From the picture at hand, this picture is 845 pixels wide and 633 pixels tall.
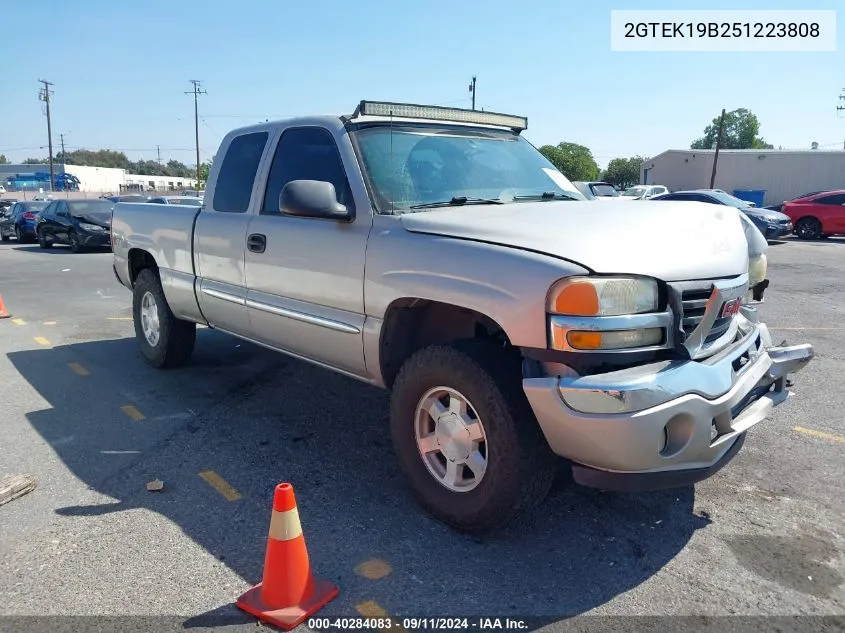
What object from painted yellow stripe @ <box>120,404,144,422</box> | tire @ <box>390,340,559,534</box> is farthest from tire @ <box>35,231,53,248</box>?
tire @ <box>390,340,559,534</box>

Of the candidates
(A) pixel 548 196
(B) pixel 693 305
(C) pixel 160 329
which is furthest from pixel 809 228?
(B) pixel 693 305

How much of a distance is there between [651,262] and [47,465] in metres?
3.63

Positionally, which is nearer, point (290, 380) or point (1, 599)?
point (1, 599)

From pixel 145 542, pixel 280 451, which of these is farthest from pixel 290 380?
pixel 145 542

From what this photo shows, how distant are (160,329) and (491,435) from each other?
4018mm

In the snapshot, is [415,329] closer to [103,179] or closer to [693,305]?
[693,305]

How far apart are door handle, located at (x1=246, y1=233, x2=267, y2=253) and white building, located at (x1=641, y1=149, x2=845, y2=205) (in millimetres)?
48850

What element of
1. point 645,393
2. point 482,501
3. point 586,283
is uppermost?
point 586,283

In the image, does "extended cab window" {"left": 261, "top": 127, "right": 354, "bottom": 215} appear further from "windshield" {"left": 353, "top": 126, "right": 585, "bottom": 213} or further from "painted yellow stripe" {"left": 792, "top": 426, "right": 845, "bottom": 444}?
"painted yellow stripe" {"left": 792, "top": 426, "right": 845, "bottom": 444}

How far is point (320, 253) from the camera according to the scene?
3.96 m

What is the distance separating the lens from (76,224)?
19.3 meters

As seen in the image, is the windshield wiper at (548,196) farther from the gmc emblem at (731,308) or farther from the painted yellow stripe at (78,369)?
the painted yellow stripe at (78,369)

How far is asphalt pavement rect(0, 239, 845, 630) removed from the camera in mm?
2791

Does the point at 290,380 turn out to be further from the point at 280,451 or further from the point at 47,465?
the point at 47,465
